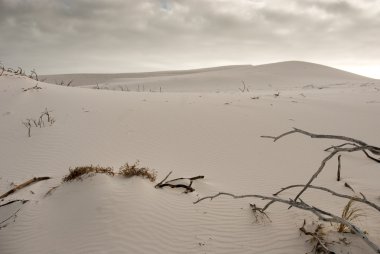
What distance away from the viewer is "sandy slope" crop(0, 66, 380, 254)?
416 cm

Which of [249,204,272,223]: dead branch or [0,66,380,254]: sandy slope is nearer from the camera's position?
[0,66,380,254]: sandy slope

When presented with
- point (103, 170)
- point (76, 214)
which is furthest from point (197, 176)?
point (76, 214)

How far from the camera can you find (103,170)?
5363 mm

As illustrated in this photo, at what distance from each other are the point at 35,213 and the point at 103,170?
1.02m

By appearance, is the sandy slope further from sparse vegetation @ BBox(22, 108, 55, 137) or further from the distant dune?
the distant dune

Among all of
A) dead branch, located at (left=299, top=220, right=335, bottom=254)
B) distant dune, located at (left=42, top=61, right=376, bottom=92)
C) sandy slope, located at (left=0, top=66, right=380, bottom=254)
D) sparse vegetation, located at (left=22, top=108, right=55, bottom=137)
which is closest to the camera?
dead branch, located at (left=299, top=220, right=335, bottom=254)

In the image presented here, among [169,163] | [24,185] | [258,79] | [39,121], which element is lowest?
[24,185]

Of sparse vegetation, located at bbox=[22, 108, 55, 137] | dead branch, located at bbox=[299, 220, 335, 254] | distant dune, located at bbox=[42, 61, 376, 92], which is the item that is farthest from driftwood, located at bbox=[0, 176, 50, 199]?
distant dune, located at bbox=[42, 61, 376, 92]

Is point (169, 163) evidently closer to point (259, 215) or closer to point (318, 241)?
point (259, 215)

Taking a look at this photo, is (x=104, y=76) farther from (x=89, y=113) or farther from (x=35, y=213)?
(x=35, y=213)

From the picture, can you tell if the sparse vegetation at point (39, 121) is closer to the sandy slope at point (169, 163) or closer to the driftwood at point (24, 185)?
the sandy slope at point (169, 163)

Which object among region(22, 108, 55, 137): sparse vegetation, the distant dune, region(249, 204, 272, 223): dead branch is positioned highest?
the distant dune

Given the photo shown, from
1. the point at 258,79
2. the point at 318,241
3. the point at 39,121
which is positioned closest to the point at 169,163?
the point at 318,241

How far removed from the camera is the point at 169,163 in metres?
6.72
